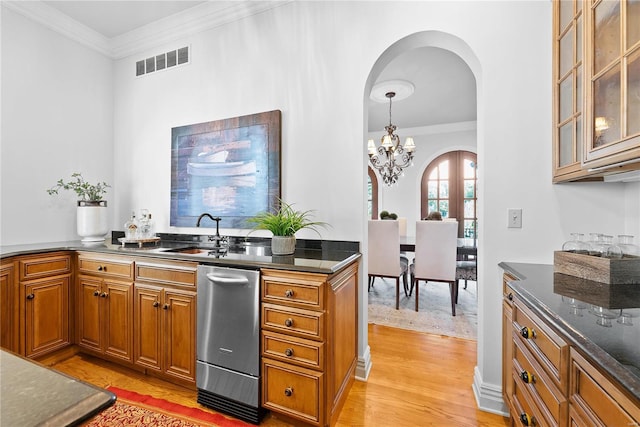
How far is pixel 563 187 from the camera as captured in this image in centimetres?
172

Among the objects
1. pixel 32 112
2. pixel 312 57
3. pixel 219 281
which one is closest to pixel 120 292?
pixel 219 281

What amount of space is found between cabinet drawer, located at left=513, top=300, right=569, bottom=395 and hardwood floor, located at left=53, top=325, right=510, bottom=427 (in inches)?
32.8

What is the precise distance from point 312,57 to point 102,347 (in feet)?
9.33

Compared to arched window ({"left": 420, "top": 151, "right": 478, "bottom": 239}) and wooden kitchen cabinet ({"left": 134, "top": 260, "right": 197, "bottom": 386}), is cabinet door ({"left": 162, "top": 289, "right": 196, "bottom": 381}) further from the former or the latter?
arched window ({"left": 420, "top": 151, "right": 478, "bottom": 239})

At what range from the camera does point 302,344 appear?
1566mm


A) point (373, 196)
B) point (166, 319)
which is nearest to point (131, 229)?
point (166, 319)

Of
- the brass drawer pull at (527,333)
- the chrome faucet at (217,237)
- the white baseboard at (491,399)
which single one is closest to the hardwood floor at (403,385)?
the white baseboard at (491,399)

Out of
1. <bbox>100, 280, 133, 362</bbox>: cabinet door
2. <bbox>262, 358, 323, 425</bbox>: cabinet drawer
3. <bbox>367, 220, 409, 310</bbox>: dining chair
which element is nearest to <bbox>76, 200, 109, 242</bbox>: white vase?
<bbox>100, 280, 133, 362</bbox>: cabinet door

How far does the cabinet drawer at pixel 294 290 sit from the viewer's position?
5.06 ft

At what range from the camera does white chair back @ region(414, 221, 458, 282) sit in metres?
3.37

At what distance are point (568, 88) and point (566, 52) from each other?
0.67 ft

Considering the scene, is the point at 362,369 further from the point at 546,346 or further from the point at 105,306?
the point at 105,306

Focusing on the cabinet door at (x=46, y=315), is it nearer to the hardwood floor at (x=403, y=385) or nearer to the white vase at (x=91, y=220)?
the hardwood floor at (x=403, y=385)

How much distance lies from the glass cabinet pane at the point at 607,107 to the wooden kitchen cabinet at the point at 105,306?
284 centimetres
